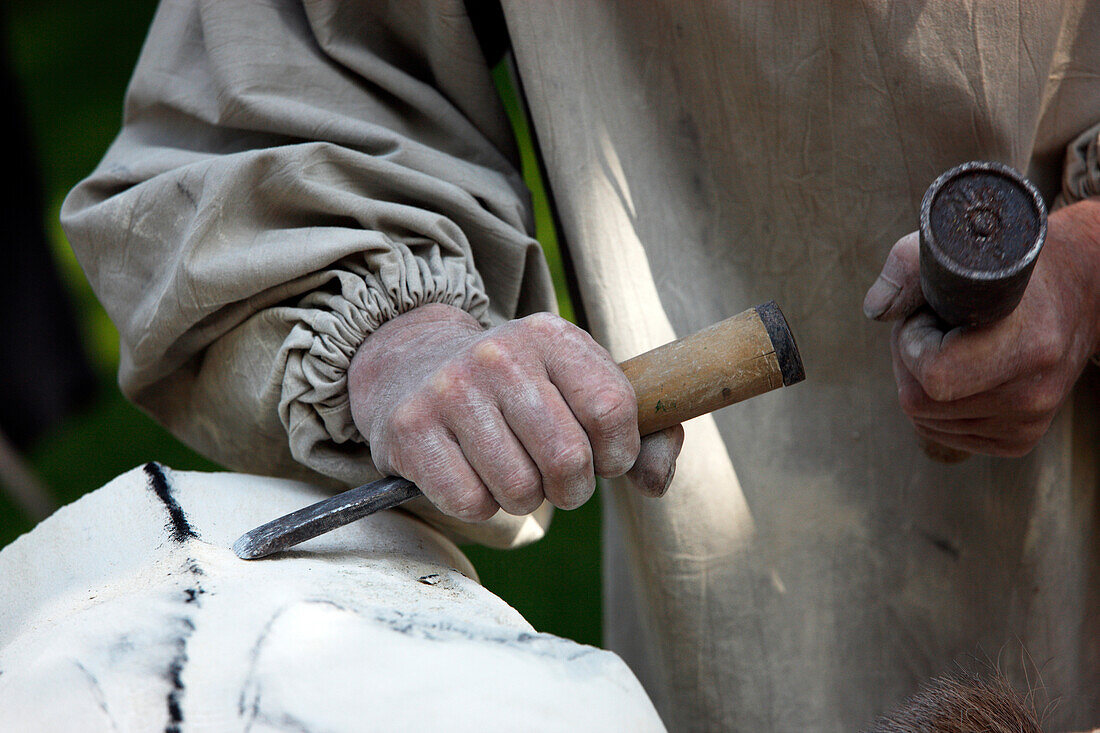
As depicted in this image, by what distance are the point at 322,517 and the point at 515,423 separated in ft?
0.60

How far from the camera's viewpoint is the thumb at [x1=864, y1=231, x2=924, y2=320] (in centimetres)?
85

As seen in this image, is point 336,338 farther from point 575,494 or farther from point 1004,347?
point 1004,347

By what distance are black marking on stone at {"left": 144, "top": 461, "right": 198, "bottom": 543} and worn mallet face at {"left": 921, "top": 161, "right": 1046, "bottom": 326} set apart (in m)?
0.66

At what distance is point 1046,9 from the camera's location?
929 mm

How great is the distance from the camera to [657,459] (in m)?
0.81

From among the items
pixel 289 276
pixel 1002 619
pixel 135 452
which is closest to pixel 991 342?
pixel 1002 619

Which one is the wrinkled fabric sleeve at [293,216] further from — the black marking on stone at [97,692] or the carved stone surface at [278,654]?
the black marking on stone at [97,692]

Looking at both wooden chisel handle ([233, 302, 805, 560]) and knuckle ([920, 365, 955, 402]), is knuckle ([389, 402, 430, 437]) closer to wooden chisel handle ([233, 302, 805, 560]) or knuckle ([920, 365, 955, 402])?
wooden chisel handle ([233, 302, 805, 560])

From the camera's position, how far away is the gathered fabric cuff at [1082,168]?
99 centimetres

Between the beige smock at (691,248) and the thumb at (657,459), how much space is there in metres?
0.23

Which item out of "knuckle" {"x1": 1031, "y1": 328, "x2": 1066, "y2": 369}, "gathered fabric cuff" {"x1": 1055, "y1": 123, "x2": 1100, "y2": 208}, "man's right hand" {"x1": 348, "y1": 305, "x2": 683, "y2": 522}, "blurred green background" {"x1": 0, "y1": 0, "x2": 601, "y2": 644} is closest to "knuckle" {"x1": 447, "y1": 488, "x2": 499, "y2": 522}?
"man's right hand" {"x1": 348, "y1": 305, "x2": 683, "y2": 522}

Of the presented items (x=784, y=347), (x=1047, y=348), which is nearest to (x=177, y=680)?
(x=784, y=347)

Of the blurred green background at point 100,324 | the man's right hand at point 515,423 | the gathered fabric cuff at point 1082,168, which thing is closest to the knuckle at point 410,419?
the man's right hand at point 515,423

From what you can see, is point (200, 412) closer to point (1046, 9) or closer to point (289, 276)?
Result: point (289, 276)
